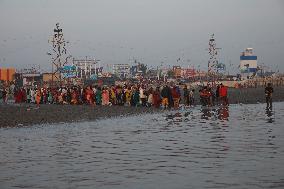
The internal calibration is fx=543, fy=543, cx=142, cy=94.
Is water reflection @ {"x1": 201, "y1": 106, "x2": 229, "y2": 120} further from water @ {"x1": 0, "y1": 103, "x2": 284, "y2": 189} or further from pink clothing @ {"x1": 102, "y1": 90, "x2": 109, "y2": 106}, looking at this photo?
pink clothing @ {"x1": 102, "y1": 90, "x2": 109, "y2": 106}

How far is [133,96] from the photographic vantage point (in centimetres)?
3775

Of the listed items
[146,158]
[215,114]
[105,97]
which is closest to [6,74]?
[105,97]

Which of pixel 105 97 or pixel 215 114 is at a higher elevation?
pixel 105 97

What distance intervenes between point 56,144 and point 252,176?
7.40 m

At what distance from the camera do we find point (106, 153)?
516 inches

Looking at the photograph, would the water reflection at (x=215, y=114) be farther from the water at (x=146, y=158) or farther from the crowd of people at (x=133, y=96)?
the water at (x=146, y=158)

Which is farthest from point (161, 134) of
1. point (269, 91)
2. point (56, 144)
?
point (269, 91)

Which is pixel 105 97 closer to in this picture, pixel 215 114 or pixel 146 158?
pixel 215 114

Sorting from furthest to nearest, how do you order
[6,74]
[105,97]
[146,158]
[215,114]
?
1. [6,74]
2. [105,97]
3. [215,114]
4. [146,158]

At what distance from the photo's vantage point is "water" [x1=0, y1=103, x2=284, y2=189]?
30.0 feet

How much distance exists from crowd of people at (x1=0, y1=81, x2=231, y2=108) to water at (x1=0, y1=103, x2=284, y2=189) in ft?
53.9

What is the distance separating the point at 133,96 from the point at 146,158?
25.8 m

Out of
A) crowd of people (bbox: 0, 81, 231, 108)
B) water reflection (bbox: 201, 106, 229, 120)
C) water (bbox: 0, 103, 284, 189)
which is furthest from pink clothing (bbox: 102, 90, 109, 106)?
water (bbox: 0, 103, 284, 189)

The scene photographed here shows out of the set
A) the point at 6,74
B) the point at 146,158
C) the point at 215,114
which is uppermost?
the point at 6,74
